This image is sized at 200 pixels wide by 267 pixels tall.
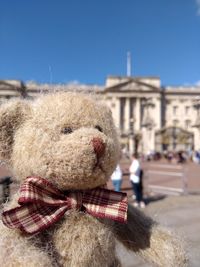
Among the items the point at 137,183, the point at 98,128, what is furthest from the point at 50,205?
the point at 137,183

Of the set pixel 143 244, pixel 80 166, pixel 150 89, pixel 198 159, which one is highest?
pixel 150 89

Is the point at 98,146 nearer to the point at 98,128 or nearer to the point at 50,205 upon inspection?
the point at 98,128

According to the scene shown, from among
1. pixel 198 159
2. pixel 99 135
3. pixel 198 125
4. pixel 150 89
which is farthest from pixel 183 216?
pixel 150 89

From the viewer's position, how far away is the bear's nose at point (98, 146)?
83.6 inches

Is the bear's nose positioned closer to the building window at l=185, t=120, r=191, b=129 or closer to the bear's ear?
the bear's ear

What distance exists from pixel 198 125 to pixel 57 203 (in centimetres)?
2890

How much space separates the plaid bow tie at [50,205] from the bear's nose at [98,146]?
0.87ft

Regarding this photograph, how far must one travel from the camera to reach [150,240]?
2.44 metres

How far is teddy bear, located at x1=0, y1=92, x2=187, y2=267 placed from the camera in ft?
6.72

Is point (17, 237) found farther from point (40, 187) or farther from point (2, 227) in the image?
point (40, 187)

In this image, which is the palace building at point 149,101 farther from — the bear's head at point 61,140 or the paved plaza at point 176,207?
the bear's head at point 61,140

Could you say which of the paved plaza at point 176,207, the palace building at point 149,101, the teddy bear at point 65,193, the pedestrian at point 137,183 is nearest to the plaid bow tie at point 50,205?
the teddy bear at point 65,193

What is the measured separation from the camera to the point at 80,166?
6.89 feet

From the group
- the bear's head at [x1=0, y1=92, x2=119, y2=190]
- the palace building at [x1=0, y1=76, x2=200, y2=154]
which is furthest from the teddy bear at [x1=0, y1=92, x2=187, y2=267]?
the palace building at [x1=0, y1=76, x2=200, y2=154]
